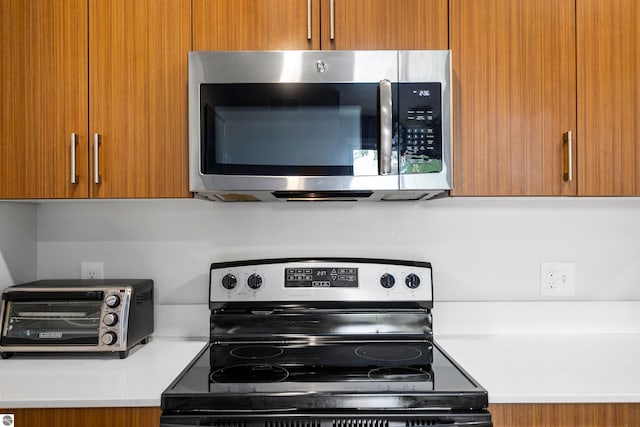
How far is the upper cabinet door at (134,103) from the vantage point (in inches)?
58.1

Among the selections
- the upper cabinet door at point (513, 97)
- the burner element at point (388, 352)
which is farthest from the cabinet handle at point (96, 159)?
the upper cabinet door at point (513, 97)

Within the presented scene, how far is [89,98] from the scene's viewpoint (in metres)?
1.48

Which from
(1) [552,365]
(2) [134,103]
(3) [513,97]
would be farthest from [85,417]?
(3) [513,97]

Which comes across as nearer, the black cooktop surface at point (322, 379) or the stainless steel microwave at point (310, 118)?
the black cooktop surface at point (322, 379)

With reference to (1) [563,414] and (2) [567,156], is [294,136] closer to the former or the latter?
(2) [567,156]

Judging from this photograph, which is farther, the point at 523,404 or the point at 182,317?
the point at 182,317

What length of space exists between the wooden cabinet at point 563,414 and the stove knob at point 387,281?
563mm

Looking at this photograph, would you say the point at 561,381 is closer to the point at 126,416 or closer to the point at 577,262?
the point at 577,262

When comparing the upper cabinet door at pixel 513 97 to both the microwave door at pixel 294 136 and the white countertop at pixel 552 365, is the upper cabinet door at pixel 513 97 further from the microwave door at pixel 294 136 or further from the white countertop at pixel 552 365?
the white countertop at pixel 552 365

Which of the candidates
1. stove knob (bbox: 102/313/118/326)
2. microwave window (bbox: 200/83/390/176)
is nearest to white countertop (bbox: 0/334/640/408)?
stove knob (bbox: 102/313/118/326)

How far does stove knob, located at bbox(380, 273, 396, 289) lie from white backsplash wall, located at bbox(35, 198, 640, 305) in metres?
0.15

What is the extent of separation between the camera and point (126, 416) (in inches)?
45.7

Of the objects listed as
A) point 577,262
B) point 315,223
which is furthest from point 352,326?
point 577,262

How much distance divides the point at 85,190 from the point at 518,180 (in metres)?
1.29
